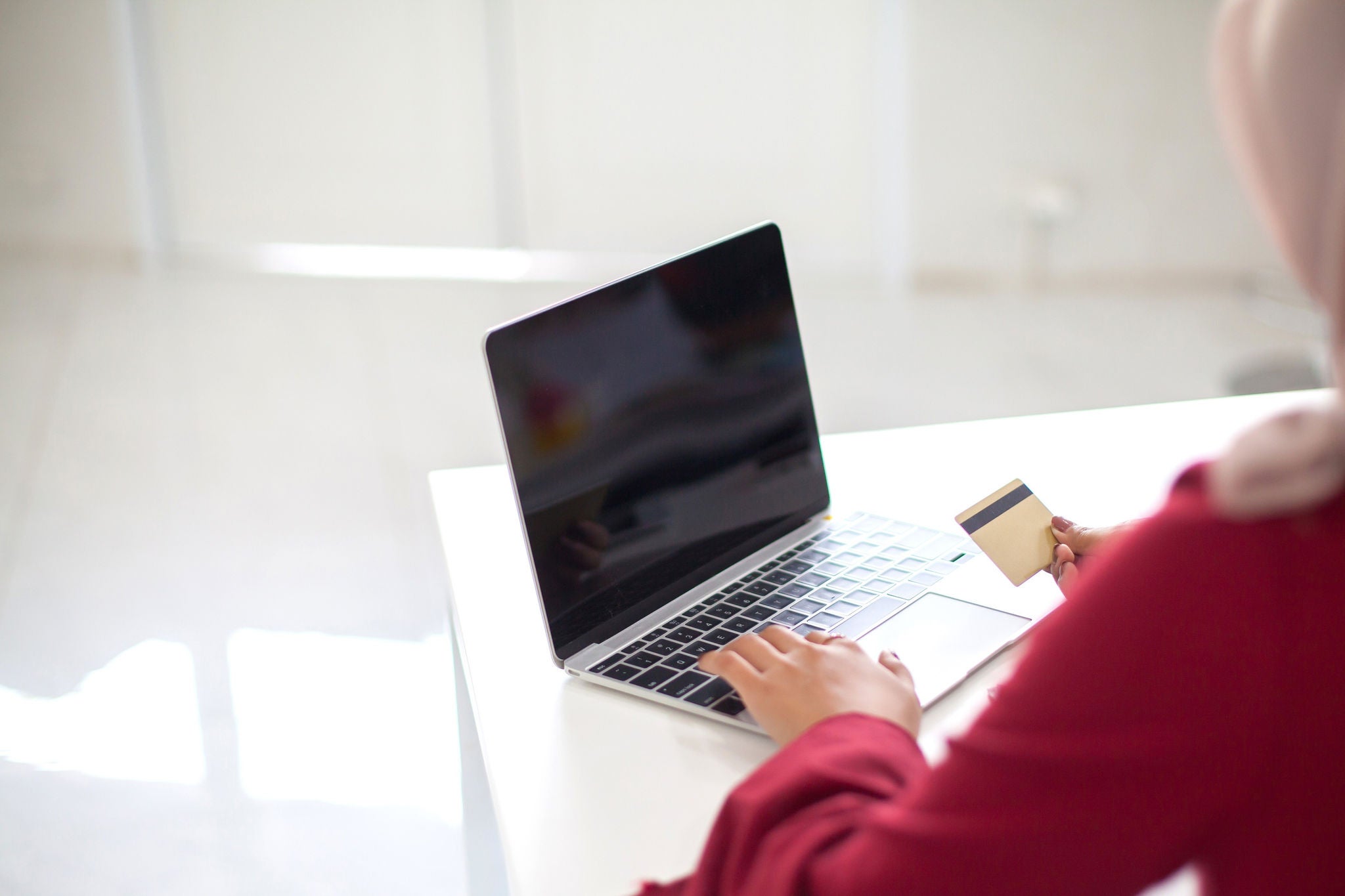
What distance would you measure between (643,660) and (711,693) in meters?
0.08

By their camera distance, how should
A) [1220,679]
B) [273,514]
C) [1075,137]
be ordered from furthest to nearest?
[1075,137], [273,514], [1220,679]

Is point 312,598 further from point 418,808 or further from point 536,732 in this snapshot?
point 536,732

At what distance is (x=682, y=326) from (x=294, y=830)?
1015 millimetres

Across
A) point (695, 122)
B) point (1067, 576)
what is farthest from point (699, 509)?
point (695, 122)

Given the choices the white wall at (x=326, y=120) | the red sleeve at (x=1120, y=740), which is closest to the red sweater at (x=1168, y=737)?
the red sleeve at (x=1120, y=740)

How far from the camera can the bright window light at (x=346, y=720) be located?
1.65m

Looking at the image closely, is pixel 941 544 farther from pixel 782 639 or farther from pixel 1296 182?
pixel 1296 182

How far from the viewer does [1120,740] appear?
1.48 feet

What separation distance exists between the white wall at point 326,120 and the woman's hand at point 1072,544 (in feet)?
12.3

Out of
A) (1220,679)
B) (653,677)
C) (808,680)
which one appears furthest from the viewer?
(653,677)

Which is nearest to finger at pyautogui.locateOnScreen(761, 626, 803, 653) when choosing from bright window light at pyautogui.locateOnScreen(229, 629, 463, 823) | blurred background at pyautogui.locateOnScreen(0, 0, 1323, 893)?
bright window light at pyautogui.locateOnScreen(229, 629, 463, 823)

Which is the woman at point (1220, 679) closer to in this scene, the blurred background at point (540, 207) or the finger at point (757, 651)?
the finger at point (757, 651)

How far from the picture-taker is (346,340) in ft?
11.9

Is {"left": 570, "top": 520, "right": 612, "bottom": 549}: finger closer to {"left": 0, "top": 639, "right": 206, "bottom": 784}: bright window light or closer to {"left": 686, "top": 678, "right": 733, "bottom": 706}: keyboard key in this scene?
{"left": 686, "top": 678, "right": 733, "bottom": 706}: keyboard key
